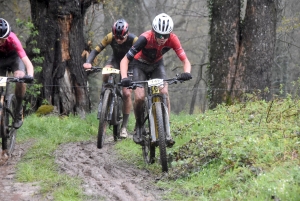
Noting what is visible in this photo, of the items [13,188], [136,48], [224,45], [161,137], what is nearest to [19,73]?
[136,48]

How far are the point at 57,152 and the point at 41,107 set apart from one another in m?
4.44

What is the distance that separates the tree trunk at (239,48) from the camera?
36.6ft

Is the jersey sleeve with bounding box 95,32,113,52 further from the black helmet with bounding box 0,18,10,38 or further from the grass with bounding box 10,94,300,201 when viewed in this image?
the black helmet with bounding box 0,18,10,38

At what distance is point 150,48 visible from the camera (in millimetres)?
7277

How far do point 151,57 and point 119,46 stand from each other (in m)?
1.87

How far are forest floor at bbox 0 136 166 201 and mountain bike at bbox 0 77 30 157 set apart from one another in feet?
0.77

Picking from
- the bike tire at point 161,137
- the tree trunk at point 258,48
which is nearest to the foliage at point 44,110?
the tree trunk at point 258,48

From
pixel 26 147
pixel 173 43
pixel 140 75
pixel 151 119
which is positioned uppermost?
pixel 173 43

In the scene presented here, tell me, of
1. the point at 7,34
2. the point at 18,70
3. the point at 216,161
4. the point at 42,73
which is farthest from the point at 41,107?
the point at 216,161

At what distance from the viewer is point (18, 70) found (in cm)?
757

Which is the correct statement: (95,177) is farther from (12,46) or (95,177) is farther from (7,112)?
(12,46)

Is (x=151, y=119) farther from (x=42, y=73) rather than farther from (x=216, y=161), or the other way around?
(x=42, y=73)

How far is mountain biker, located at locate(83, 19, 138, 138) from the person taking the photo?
855cm

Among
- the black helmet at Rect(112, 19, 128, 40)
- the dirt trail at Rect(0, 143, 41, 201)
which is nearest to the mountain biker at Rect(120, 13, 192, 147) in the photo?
the black helmet at Rect(112, 19, 128, 40)
